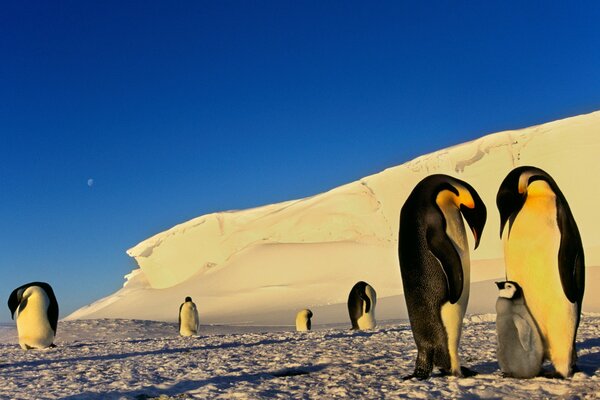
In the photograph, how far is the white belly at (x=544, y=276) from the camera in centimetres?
554

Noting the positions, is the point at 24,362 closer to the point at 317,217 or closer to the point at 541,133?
the point at 317,217

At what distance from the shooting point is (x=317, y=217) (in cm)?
4784

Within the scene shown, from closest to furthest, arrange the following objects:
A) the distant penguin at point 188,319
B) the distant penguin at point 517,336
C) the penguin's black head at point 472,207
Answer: the distant penguin at point 517,336
the penguin's black head at point 472,207
the distant penguin at point 188,319

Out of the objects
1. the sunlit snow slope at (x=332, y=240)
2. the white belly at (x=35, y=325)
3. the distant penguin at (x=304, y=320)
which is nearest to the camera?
the white belly at (x=35, y=325)

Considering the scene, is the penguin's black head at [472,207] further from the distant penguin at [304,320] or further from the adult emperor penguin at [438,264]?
the distant penguin at [304,320]

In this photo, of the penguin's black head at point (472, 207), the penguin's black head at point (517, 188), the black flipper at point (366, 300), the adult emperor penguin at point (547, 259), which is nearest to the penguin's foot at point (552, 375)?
the adult emperor penguin at point (547, 259)

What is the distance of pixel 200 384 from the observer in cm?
614

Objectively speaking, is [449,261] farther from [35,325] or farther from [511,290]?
[35,325]

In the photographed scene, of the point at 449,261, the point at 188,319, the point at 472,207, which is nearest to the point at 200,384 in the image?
the point at 449,261

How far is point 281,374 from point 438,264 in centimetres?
219

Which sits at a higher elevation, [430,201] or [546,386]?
[430,201]

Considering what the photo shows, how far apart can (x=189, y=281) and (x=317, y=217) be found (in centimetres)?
1138

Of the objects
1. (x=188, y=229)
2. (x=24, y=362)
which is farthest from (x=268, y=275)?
(x=24, y=362)

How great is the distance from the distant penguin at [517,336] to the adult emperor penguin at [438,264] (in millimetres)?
390
